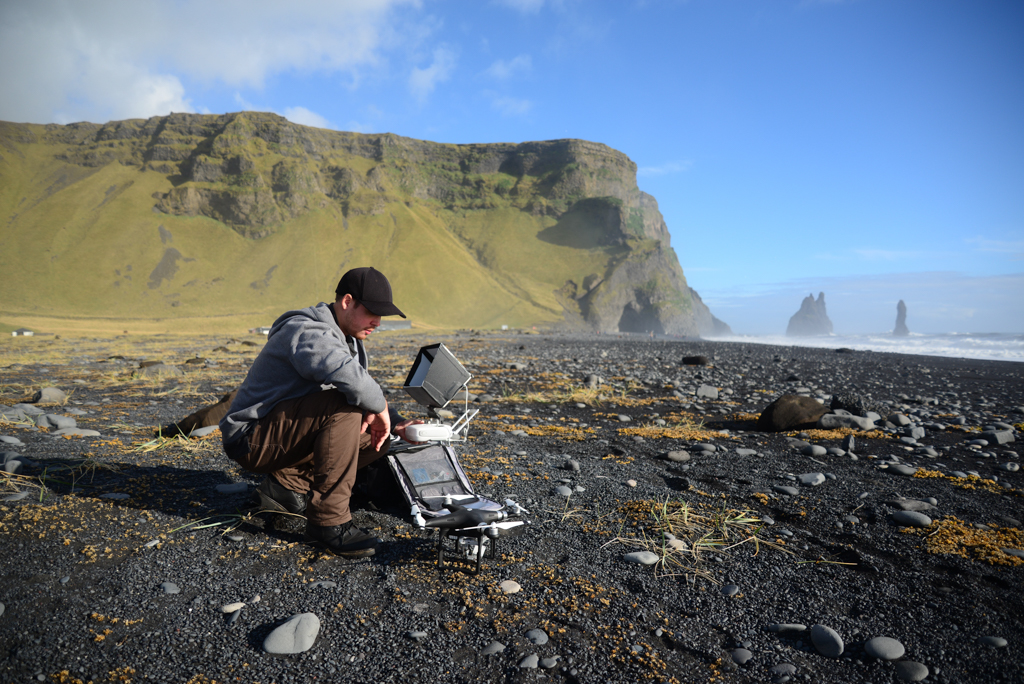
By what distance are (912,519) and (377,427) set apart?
148 inches

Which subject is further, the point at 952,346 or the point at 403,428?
the point at 952,346

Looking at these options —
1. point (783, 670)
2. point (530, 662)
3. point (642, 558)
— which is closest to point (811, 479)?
point (642, 558)

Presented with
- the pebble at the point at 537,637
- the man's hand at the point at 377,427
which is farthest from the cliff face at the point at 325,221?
the pebble at the point at 537,637

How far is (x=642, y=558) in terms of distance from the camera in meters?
2.96

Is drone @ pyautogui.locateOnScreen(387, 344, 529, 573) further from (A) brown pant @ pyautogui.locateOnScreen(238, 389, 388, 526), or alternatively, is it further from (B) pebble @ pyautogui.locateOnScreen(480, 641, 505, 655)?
(B) pebble @ pyautogui.locateOnScreen(480, 641, 505, 655)

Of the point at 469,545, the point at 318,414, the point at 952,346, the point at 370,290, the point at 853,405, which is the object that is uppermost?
the point at 370,290

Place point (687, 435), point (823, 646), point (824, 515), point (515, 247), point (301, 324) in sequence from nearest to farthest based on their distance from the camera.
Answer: point (823, 646)
point (301, 324)
point (824, 515)
point (687, 435)
point (515, 247)

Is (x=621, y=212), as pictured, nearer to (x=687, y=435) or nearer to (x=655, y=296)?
(x=655, y=296)

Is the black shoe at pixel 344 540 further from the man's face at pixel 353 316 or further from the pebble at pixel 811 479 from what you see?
the pebble at pixel 811 479

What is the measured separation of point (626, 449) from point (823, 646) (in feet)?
10.9

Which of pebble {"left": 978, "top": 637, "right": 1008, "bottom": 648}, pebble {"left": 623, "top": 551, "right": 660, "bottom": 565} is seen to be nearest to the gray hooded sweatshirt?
pebble {"left": 623, "top": 551, "right": 660, "bottom": 565}

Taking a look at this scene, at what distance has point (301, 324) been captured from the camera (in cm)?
285

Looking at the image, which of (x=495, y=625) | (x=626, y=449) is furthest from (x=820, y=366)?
(x=495, y=625)

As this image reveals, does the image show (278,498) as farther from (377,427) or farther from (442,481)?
(442,481)
